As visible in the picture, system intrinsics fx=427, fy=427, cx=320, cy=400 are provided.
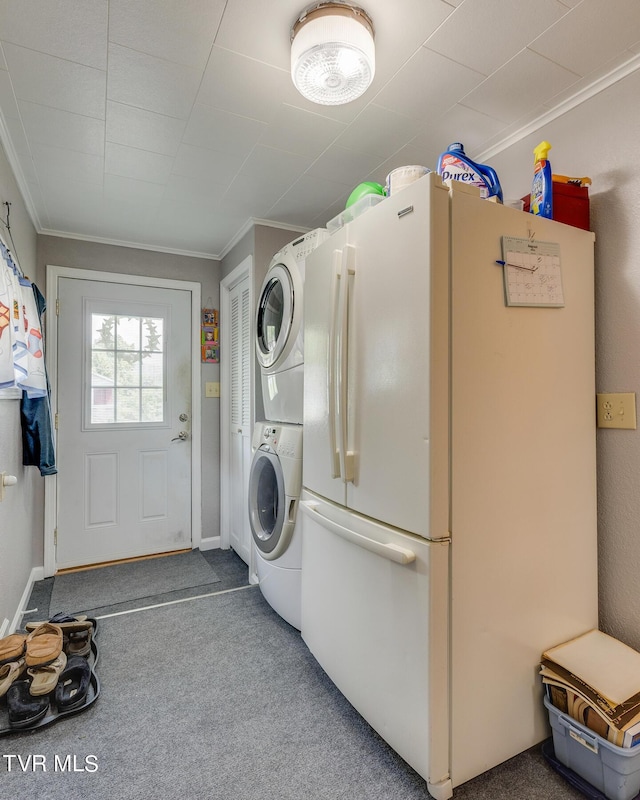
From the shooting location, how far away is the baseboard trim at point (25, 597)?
217 cm

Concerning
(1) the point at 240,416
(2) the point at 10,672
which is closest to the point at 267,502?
(1) the point at 240,416

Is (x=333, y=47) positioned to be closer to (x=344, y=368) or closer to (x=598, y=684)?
(x=344, y=368)

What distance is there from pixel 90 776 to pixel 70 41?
2295 mm

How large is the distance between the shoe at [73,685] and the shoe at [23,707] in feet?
0.18

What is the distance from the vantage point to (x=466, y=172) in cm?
137

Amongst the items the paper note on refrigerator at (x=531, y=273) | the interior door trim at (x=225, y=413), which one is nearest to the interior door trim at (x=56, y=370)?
the interior door trim at (x=225, y=413)

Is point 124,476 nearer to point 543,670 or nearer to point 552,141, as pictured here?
point 543,670

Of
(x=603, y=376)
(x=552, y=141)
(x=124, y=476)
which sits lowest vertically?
(x=124, y=476)

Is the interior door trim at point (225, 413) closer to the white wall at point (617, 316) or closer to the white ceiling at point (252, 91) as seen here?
the white ceiling at point (252, 91)

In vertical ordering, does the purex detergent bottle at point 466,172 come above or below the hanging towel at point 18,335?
above

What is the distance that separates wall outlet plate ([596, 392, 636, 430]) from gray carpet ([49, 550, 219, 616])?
2.37 meters

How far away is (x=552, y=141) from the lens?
1.71 m

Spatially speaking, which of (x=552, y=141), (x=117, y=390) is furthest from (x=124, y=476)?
(x=552, y=141)

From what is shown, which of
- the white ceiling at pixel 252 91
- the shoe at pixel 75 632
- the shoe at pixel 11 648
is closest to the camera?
the white ceiling at pixel 252 91
